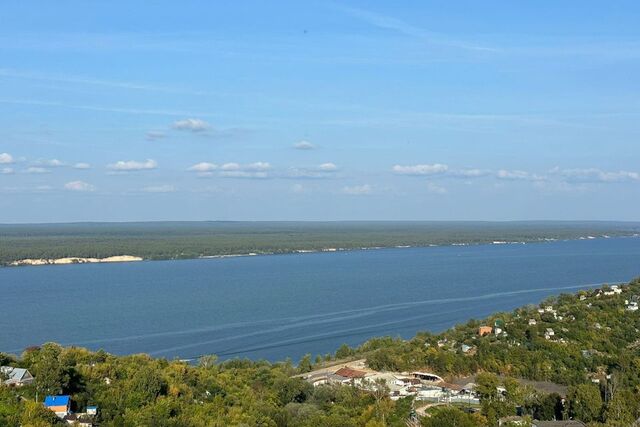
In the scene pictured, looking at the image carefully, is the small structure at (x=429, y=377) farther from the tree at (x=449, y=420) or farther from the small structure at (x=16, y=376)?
the small structure at (x=16, y=376)

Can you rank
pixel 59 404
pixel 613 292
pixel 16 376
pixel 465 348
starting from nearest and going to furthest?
pixel 59 404
pixel 16 376
pixel 465 348
pixel 613 292

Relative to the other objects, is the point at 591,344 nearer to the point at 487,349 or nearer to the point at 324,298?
the point at 487,349

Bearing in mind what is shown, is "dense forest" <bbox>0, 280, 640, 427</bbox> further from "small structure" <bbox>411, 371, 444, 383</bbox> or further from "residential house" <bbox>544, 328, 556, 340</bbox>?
"small structure" <bbox>411, 371, 444, 383</bbox>

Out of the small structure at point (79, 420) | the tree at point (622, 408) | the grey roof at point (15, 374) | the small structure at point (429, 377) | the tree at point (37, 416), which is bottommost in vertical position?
the small structure at point (429, 377)

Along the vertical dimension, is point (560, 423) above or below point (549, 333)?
below

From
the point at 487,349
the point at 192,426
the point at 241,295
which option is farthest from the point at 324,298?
the point at 192,426

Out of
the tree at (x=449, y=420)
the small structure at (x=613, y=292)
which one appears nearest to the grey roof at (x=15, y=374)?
the tree at (x=449, y=420)

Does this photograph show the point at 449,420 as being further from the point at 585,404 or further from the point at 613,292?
the point at 613,292

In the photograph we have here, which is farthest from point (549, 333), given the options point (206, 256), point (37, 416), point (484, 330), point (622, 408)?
A: point (206, 256)

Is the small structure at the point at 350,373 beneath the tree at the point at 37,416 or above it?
beneath
